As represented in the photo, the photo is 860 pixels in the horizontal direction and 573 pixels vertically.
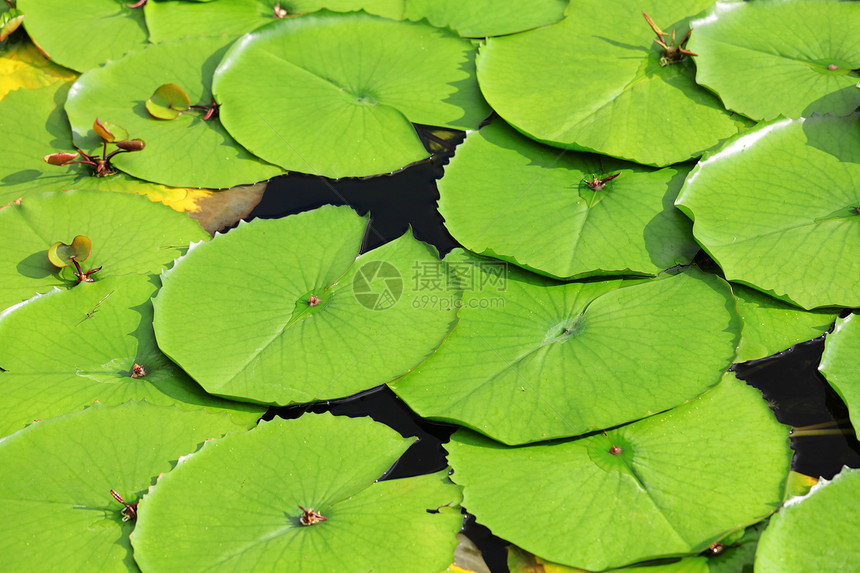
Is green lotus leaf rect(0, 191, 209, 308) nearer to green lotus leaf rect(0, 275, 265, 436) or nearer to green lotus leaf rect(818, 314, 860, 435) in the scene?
green lotus leaf rect(0, 275, 265, 436)

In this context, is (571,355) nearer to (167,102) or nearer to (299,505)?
(299,505)

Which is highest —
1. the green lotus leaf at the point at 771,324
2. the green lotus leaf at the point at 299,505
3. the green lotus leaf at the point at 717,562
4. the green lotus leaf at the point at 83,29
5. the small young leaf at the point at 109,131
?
the green lotus leaf at the point at 83,29

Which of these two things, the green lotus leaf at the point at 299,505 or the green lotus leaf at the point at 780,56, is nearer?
the green lotus leaf at the point at 299,505

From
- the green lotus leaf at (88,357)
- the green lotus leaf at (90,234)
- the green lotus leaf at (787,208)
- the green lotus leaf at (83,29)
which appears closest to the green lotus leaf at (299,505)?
the green lotus leaf at (88,357)

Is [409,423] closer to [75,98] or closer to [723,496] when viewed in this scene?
[723,496]

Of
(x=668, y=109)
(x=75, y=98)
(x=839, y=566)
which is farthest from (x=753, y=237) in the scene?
(x=75, y=98)

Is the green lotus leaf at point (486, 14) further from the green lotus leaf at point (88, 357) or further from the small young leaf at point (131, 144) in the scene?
the green lotus leaf at point (88, 357)
